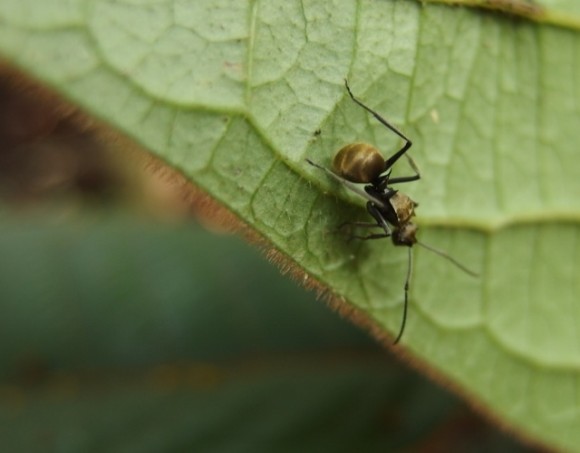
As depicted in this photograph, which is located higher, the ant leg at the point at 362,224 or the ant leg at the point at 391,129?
the ant leg at the point at 391,129

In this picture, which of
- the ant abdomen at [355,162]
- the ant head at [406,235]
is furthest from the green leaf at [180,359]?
the ant abdomen at [355,162]

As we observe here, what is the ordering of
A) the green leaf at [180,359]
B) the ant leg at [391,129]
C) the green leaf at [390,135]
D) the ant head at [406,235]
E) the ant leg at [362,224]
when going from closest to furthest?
the green leaf at [390,135]
the ant leg at [391,129]
the ant leg at [362,224]
the ant head at [406,235]
the green leaf at [180,359]

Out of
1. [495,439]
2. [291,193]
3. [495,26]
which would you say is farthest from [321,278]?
[495,439]

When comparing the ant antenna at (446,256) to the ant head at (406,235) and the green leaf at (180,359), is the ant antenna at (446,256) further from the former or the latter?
the green leaf at (180,359)

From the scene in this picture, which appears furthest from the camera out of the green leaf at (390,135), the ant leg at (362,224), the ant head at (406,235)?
the ant head at (406,235)

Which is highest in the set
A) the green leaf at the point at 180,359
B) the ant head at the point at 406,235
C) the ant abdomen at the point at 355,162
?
the ant abdomen at the point at 355,162

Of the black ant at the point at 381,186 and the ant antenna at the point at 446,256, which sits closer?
the black ant at the point at 381,186

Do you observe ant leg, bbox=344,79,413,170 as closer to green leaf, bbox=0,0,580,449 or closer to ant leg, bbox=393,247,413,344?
green leaf, bbox=0,0,580,449

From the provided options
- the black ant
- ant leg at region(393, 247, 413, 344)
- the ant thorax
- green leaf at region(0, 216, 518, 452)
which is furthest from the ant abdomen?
green leaf at region(0, 216, 518, 452)
